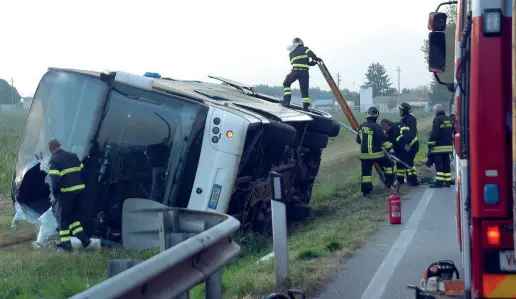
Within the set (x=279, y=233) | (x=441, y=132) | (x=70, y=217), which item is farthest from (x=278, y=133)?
(x=441, y=132)

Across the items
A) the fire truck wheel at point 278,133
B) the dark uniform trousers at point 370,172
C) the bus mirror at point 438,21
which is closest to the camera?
the bus mirror at point 438,21

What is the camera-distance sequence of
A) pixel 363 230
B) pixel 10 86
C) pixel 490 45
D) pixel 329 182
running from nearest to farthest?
pixel 490 45, pixel 363 230, pixel 329 182, pixel 10 86

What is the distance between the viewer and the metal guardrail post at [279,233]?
20.6 ft

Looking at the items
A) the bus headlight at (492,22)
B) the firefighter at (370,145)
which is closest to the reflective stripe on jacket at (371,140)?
the firefighter at (370,145)

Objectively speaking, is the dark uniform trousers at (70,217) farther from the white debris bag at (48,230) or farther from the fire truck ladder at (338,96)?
the fire truck ladder at (338,96)

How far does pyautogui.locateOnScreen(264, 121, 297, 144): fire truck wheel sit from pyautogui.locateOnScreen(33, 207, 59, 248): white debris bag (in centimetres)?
286

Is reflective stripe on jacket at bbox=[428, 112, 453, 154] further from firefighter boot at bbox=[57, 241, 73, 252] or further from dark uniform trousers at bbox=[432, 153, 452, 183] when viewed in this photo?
firefighter boot at bbox=[57, 241, 73, 252]

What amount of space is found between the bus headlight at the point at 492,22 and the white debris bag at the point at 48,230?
260 inches

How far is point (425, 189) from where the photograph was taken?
1433cm

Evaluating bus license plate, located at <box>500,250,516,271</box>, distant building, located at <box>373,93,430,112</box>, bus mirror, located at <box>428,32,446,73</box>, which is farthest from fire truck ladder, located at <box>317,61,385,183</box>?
distant building, located at <box>373,93,430,112</box>

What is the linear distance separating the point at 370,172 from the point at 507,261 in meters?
9.52

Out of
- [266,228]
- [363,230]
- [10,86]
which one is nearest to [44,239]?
[266,228]

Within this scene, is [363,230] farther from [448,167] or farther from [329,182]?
[329,182]

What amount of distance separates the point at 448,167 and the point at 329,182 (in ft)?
13.1
